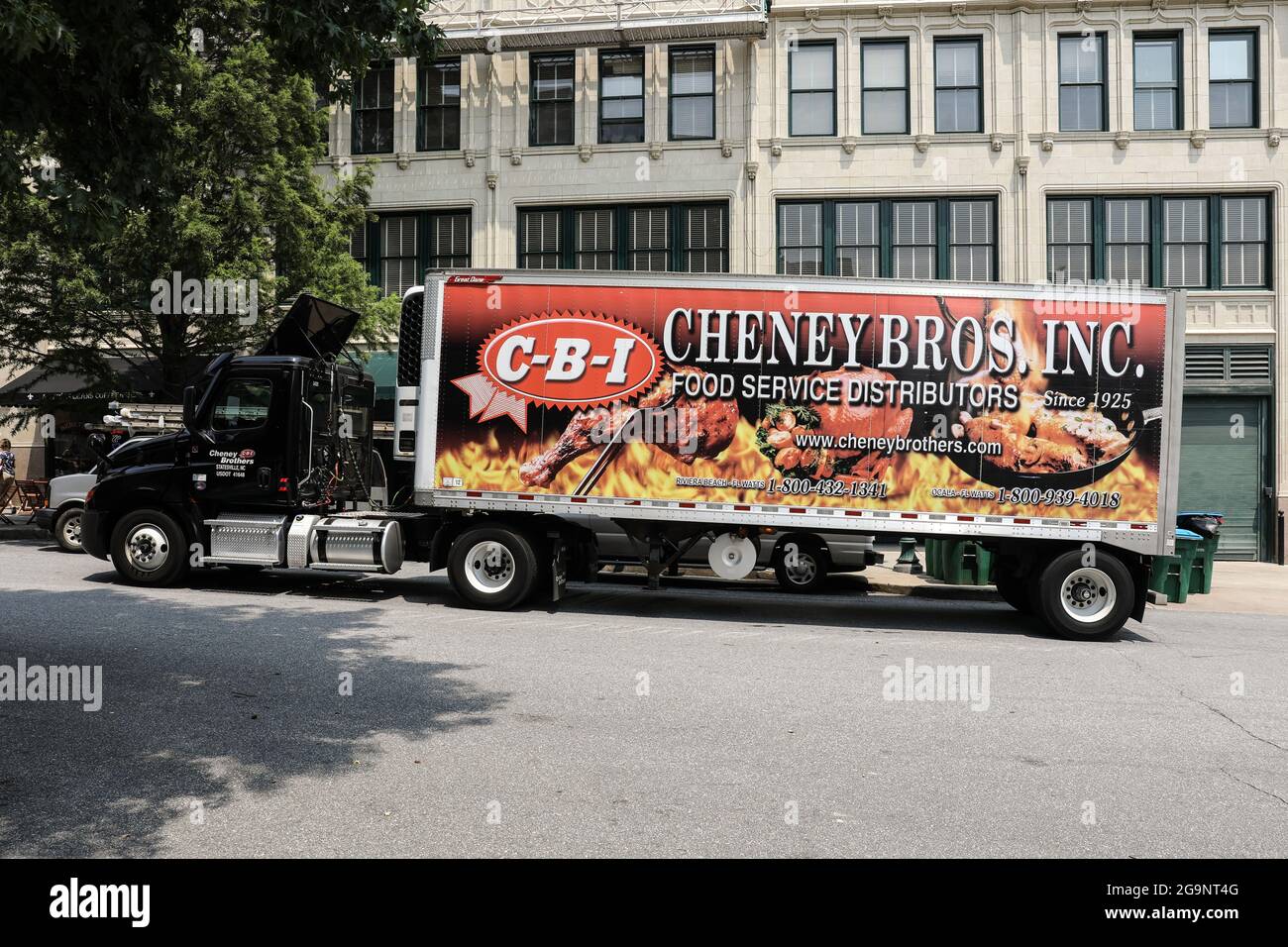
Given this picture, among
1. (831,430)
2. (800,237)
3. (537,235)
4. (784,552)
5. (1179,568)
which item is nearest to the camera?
(831,430)

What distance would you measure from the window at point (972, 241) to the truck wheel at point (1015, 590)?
10.4 meters

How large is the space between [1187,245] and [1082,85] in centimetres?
397

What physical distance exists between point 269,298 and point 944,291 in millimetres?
12442

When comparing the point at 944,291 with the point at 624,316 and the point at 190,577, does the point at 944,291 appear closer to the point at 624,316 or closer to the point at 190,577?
the point at 624,316

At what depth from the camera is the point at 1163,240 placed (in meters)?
20.8

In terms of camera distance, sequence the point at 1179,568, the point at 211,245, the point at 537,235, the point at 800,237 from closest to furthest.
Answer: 1. the point at 1179,568
2. the point at 211,245
3. the point at 800,237
4. the point at 537,235

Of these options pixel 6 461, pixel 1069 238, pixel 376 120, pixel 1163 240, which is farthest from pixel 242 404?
pixel 1163 240

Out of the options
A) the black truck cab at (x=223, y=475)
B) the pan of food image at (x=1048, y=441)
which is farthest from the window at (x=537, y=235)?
the pan of food image at (x=1048, y=441)

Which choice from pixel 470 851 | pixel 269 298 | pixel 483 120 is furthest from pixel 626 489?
pixel 483 120

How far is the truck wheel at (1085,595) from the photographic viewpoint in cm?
1058

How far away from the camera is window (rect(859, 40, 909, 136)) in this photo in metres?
21.3

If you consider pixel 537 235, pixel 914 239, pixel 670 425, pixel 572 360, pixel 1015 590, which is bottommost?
pixel 1015 590

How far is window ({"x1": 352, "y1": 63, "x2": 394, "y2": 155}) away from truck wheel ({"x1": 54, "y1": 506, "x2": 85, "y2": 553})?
35.4ft

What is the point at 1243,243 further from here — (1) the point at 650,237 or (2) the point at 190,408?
(2) the point at 190,408
